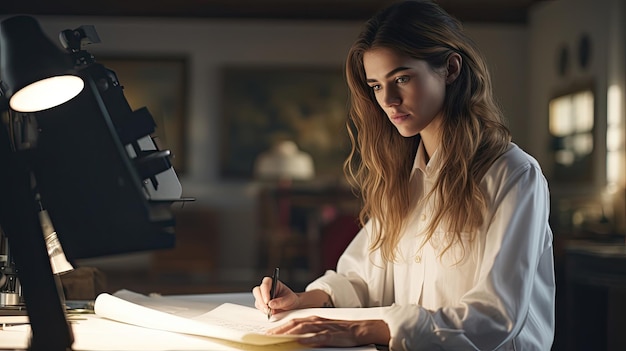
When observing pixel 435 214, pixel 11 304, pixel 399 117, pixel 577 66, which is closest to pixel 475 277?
pixel 435 214

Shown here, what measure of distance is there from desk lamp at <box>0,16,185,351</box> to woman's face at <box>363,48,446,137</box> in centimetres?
51

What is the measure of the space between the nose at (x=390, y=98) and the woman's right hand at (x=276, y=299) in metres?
0.37

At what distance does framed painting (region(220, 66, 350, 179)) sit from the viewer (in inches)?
352

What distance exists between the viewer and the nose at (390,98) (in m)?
1.38

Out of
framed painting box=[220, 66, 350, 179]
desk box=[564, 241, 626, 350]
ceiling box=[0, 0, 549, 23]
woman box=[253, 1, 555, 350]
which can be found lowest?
desk box=[564, 241, 626, 350]

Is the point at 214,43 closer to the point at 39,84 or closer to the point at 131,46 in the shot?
the point at 131,46

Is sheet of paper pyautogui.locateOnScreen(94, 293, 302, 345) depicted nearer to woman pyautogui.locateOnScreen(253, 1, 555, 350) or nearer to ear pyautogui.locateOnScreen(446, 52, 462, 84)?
woman pyautogui.locateOnScreen(253, 1, 555, 350)

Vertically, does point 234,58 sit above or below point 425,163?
above

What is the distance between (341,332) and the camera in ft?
3.76

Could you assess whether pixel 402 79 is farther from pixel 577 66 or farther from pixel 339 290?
pixel 577 66

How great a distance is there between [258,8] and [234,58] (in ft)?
2.35

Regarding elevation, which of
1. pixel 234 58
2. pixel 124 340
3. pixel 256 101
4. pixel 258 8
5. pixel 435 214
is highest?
pixel 258 8

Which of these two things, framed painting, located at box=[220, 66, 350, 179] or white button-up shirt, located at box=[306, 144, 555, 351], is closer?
white button-up shirt, located at box=[306, 144, 555, 351]

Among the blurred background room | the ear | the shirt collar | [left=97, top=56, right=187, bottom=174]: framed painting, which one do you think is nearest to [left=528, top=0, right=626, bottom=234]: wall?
the blurred background room
